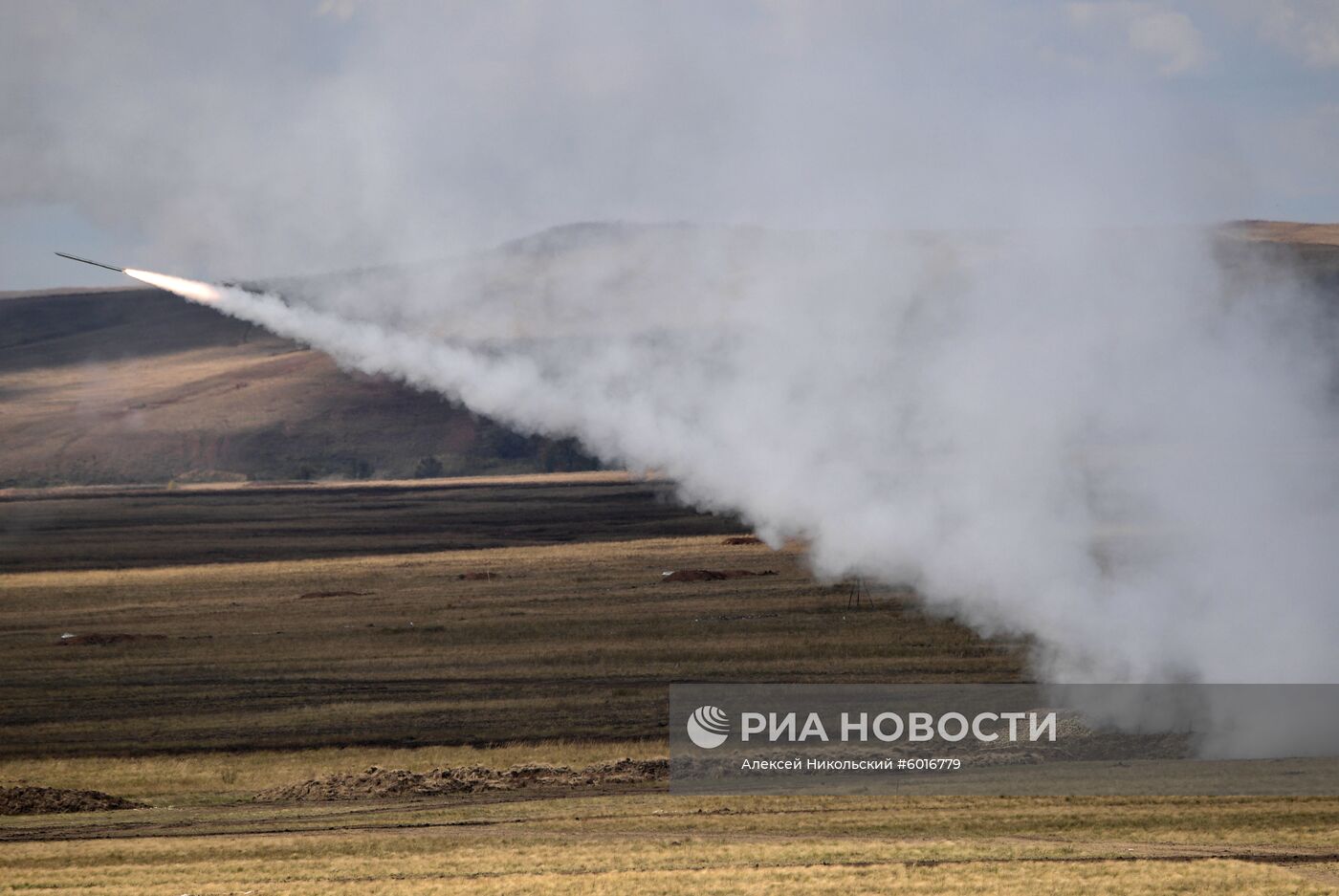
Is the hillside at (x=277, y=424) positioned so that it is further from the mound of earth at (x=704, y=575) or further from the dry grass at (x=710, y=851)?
the dry grass at (x=710, y=851)

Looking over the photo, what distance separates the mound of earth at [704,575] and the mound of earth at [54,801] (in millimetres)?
38338

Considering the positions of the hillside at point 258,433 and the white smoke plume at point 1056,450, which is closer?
the white smoke plume at point 1056,450

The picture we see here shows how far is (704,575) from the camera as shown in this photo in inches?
2712

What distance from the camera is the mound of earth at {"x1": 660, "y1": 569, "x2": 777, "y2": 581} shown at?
6850 cm

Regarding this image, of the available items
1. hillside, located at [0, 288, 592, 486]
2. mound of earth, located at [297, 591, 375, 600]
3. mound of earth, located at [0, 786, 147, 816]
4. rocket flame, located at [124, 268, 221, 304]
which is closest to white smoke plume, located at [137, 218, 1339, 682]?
rocket flame, located at [124, 268, 221, 304]

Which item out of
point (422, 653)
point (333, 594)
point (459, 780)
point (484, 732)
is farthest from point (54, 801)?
point (333, 594)

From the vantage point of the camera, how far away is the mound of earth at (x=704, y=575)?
2697 inches

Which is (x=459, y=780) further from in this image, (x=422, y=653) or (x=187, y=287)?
(x=187, y=287)

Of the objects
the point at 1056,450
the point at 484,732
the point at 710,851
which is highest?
the point at 1056,450

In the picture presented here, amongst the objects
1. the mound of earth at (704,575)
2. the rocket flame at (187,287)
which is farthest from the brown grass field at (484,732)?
the rocket flame at (187,287)

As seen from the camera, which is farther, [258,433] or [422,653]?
[258,433]

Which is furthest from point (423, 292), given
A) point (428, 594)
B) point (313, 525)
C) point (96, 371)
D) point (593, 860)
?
point (593, 860)

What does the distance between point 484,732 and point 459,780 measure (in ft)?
19.4

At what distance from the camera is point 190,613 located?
63.2 metres
